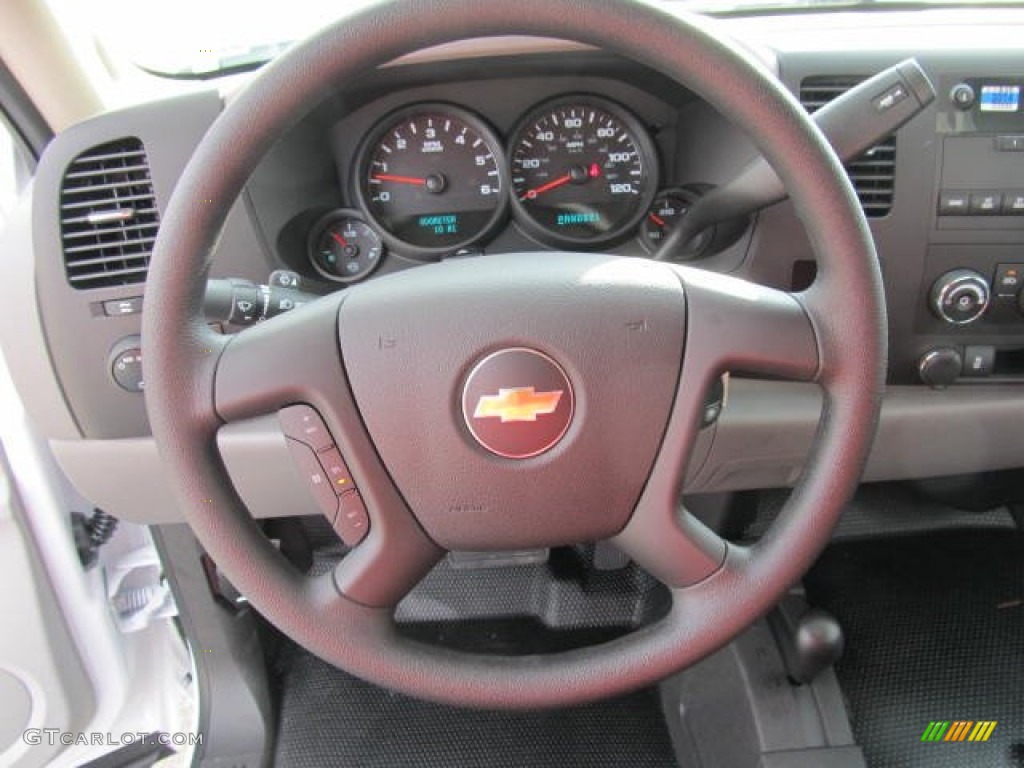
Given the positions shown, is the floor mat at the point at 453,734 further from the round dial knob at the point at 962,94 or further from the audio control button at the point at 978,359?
the round dial knob at the point at 962,94

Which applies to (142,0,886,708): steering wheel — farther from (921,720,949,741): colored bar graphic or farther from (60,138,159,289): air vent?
(921,720,949,741): colored bar graphic

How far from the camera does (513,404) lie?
28.6 inches

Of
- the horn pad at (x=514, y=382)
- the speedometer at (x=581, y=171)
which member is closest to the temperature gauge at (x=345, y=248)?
the speedometer at (x=581, y=171)

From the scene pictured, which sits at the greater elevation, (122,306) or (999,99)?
(999,99)

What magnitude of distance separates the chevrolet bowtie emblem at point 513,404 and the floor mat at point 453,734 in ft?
Result: 2.94

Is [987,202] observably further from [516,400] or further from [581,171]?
[516,400]

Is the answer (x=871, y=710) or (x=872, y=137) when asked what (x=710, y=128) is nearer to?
(x=872, y=137)

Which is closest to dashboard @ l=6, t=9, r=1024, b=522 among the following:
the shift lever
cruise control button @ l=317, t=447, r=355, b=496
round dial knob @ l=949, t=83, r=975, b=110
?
round dial knob @ l=949, t=83, r=975, b=110

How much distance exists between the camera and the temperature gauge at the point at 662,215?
1.22m

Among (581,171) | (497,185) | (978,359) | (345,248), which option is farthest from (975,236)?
(345,248)

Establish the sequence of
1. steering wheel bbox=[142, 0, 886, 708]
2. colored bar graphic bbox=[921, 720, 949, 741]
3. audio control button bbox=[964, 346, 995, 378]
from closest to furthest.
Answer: steering wheel bbox=[142, 0, 886, 708]
audio control button bbox=[964, 346, 995, 378]
colored bar graphic bbox=[921, 720, 949, 741]

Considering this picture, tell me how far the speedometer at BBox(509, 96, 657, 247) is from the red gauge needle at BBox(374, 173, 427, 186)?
14 cm

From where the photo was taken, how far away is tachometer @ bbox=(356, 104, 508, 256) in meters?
1.20

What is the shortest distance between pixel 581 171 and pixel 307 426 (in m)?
0.64
